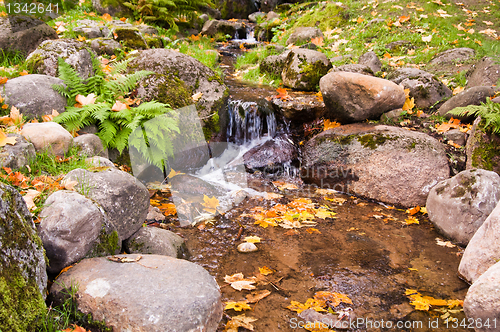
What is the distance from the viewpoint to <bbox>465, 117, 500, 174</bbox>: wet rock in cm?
397

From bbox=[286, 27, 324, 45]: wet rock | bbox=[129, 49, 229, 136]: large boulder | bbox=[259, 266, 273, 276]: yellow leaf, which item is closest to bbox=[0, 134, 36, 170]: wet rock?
bbox=[129, 49, 229, 136]: large boulder

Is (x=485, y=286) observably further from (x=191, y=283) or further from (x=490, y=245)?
(x=191, y=283)

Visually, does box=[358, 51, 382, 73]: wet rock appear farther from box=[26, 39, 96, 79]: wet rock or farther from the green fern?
box=[26, 39, 96, 79]: wet rock

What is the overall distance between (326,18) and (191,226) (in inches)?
369

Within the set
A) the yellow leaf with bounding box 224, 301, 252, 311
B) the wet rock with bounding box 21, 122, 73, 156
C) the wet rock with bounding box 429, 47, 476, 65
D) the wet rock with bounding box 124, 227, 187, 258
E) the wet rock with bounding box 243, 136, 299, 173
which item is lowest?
the wet rock with bounding box 243, 136, 299, 173

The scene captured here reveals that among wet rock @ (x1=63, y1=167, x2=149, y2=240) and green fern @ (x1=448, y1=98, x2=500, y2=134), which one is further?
green fern @ (x1=448, y1=98, x2=500, y2=134)

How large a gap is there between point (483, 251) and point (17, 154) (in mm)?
4268

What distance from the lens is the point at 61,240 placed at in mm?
2109

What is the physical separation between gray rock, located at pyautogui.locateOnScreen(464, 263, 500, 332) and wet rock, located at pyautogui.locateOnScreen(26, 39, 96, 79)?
520 cm

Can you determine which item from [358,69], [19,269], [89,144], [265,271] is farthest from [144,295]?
[358,69]

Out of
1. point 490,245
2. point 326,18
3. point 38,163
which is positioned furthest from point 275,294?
point 326,18

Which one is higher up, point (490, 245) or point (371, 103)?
point (371, 103)

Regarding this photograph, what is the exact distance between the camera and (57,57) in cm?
443

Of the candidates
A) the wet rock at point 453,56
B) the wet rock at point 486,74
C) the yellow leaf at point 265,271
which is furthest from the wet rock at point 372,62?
the yellow leaf at point 265,271
